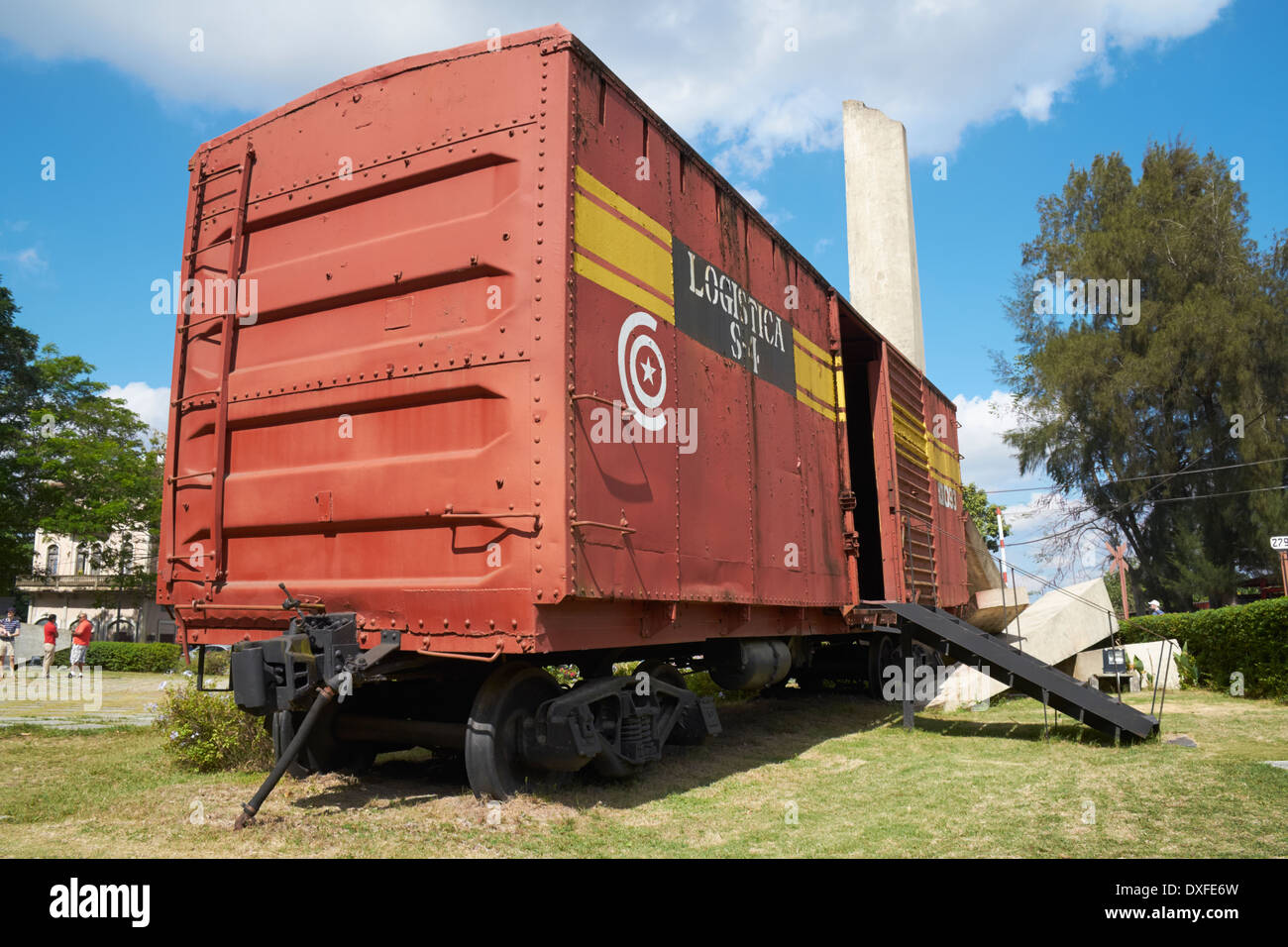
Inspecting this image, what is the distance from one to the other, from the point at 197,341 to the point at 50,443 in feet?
87.0

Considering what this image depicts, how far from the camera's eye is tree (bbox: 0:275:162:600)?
27.0m

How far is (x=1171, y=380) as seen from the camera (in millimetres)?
26766

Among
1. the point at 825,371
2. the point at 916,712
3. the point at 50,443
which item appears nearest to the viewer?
the point at 825,371

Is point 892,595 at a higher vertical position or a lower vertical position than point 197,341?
lower

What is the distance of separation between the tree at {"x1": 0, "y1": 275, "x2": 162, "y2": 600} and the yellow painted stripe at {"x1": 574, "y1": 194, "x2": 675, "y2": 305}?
2675cm

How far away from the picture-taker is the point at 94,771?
6488 millimetres

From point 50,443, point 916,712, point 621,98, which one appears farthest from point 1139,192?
point 50,443

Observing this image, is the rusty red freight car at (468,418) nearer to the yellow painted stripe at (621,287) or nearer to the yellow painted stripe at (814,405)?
the yellow painted stripe at (621,287)

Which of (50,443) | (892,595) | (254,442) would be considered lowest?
(892,595)

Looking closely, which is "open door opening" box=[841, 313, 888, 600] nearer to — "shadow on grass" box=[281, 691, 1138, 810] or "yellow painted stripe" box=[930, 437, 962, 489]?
"yellow painted stripe" box=[930, 437, 962, 489]

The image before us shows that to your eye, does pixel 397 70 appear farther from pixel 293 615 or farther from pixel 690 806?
pixel 690 806

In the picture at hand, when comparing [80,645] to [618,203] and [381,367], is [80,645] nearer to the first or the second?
[381,367]

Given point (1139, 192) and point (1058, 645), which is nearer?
point (1058, 645)

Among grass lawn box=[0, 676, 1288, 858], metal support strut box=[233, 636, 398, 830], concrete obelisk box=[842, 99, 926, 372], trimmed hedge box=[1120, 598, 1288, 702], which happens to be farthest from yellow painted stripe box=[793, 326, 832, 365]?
concrete obelisk box=[842, 99, 926, 372]
